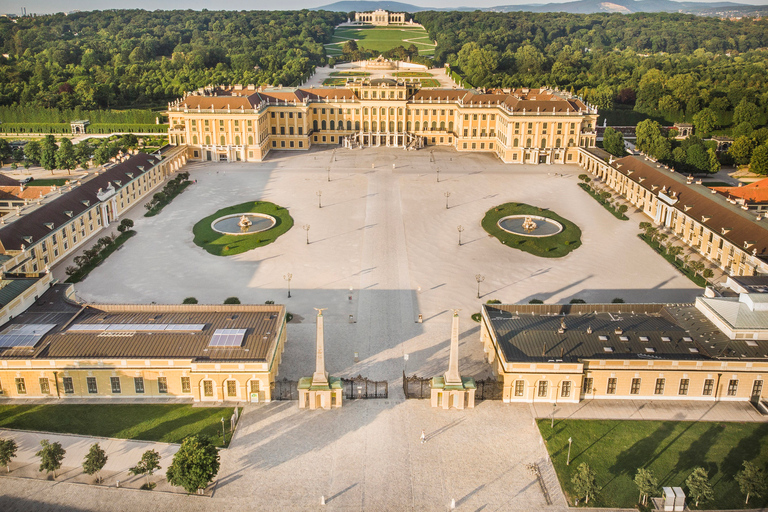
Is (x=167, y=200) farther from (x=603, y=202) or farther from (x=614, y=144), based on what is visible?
(x=614, y=144)

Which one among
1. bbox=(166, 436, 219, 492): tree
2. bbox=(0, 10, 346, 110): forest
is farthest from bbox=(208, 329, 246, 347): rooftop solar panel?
bbox=(0, 10, 346, 110): forest

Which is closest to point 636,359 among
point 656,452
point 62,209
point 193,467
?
point 656,452

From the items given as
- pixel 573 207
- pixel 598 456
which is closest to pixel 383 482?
pixel 598 456

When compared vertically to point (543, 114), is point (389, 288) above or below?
below

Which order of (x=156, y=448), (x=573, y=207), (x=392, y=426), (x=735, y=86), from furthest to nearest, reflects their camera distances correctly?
(x=735, y=86) < (x=573, y=207) < (x=392, y=426) < (x=156, y=448)

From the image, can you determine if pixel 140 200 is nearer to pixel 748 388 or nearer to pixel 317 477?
pixel 317 477
